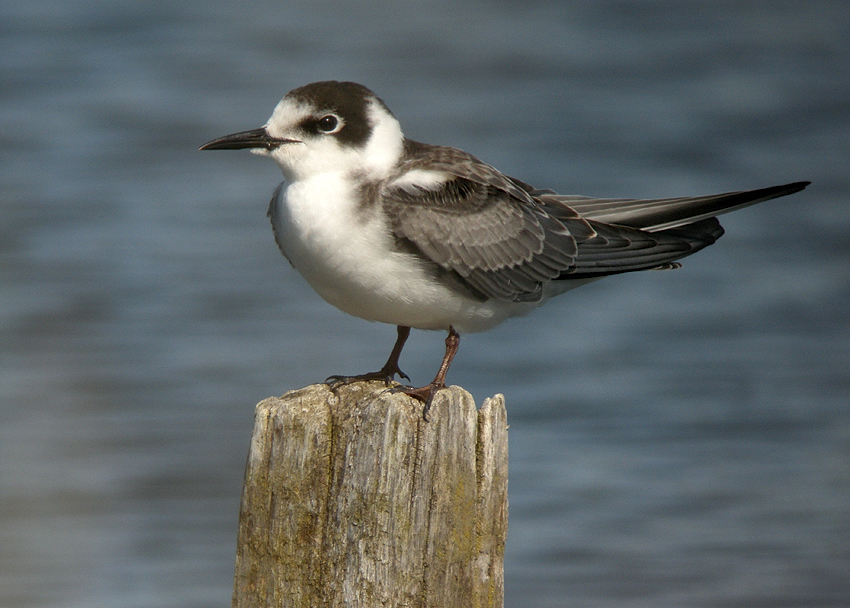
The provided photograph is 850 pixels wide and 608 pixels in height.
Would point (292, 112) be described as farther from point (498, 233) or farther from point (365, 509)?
point (365, 509)

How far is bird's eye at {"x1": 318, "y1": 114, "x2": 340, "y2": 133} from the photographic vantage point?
5086mm

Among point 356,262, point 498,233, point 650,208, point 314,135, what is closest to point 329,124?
point 314,135

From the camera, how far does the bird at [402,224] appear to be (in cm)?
492

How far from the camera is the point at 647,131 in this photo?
13398mm

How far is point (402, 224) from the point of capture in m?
5.00

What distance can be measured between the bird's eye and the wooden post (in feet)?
5.58

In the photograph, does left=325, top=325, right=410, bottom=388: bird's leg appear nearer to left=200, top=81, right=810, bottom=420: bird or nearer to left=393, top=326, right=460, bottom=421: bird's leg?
left=200, top=81, right=810, bottom=420: bird

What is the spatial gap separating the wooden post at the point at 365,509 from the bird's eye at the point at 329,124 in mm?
1700

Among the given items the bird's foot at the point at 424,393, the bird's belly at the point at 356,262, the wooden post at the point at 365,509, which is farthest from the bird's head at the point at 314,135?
the wooden post at the point at 365,509

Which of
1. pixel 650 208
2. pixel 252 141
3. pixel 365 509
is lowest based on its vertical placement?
pixel 365 509

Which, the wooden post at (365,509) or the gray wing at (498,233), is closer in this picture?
the wooden post at (365,509)

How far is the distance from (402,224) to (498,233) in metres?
0.77

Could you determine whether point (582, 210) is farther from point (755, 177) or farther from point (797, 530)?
point (755, 177)

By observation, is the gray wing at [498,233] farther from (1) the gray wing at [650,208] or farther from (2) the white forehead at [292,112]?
(2) the white forehead at [292,112]
